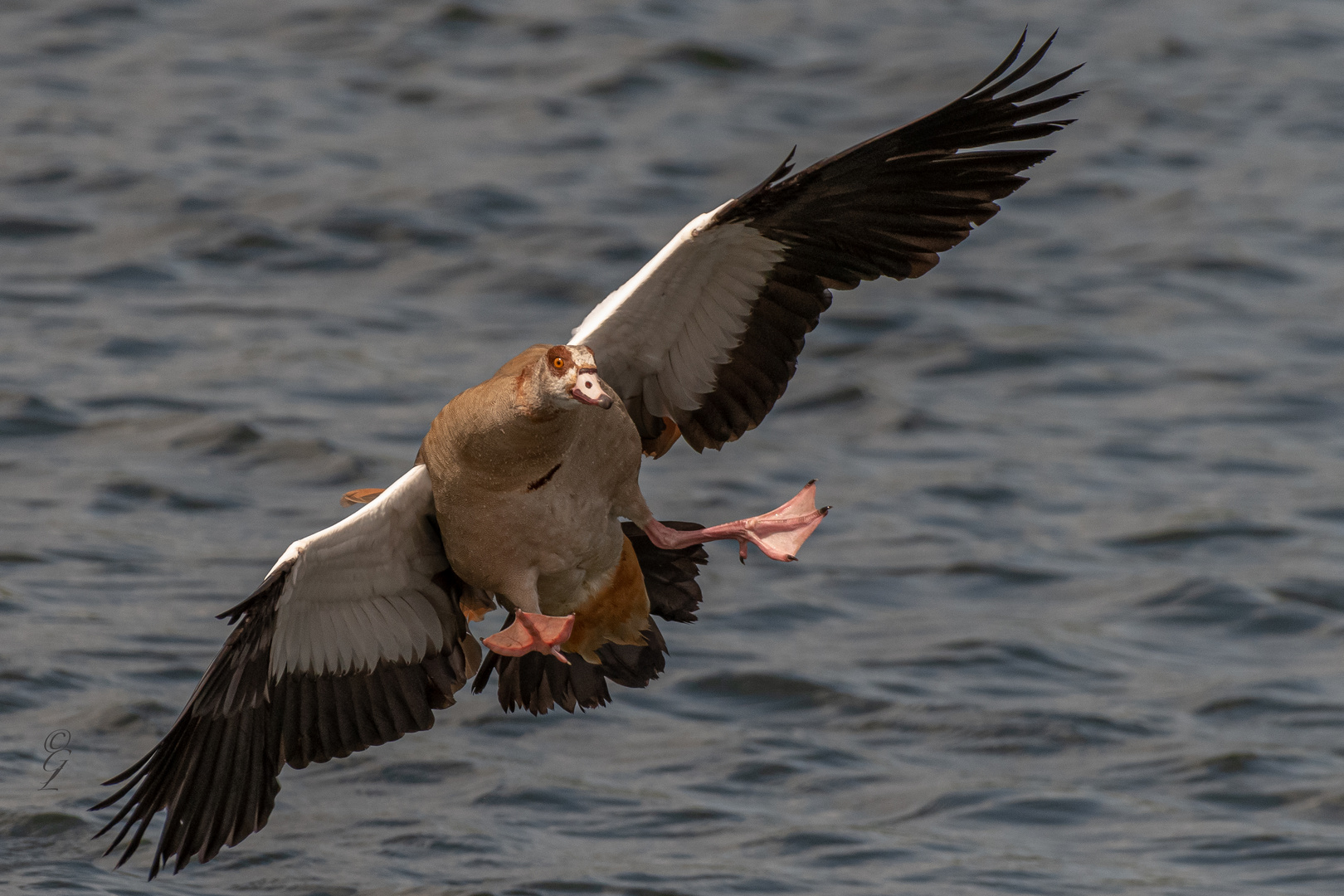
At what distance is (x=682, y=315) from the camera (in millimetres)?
6621

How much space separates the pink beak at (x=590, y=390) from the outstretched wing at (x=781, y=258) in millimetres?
672

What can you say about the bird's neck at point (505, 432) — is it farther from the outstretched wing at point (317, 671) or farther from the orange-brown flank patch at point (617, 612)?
the orange-brown flank patch at point (617, 612)

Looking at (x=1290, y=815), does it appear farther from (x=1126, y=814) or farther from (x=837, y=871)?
(x=837, y=871)

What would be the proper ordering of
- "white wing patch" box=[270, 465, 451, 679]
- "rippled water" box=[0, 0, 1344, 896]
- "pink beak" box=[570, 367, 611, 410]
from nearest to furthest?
1. "pink beak" box=[570, 367, 611, 410]
2. "white wing patch" box=[270, 465, 451, 679]
3. "rippled water" box=[0, 0, 1344, 896]

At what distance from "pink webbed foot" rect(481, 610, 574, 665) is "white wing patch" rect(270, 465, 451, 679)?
0.61m

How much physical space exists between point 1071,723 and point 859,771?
1283mm

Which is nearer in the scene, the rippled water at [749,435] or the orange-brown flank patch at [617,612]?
the orange-brown flank patch at [617,612]

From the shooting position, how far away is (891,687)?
1057 centimetres

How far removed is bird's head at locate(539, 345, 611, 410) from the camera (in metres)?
5.67

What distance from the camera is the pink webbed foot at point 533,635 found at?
5.95 meters
